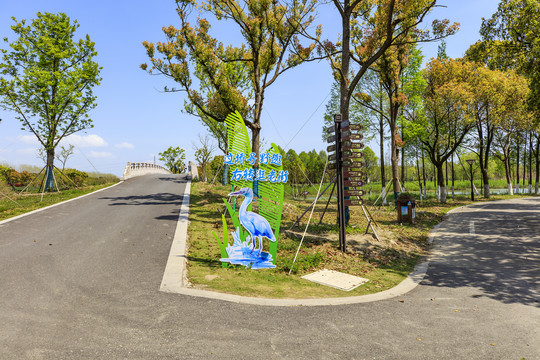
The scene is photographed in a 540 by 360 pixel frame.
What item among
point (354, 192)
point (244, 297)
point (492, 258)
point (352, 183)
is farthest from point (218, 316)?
point (492, 258)

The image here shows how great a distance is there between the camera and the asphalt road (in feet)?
13.2

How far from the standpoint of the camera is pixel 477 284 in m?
7.06

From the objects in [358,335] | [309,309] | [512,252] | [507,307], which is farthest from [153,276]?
[512,252]

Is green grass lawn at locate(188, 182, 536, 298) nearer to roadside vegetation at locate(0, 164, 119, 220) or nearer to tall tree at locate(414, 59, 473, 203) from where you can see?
roadside vegetation at locate(0, 164, 119, 220)

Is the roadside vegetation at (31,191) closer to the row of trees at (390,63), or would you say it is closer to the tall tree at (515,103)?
the row of trees at (390,63)

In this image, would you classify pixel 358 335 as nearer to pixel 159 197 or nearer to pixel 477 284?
pixel 477 284

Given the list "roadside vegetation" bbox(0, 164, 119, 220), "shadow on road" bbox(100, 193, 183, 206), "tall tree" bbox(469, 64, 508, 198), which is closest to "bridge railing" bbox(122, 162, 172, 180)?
"roadside vegetation" bbox(0, 164, 119, 220)

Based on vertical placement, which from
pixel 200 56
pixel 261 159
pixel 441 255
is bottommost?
pixel 441 255

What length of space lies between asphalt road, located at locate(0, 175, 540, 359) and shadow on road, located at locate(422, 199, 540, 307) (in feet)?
0.18

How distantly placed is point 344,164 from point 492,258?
553 cm

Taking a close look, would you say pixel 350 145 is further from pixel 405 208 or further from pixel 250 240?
pixel 405 208

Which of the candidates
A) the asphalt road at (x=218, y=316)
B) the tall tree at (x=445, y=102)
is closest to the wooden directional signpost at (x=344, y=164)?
the asphalt road at (x=218, y=316)

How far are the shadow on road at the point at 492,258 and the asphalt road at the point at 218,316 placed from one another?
0.05 m

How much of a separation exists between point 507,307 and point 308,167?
198 feet
